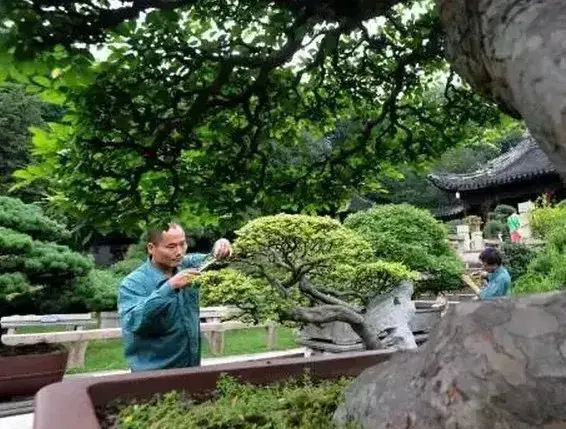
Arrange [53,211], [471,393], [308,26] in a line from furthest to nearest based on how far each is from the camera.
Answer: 1. [53,211]
2. [308,26]
3. [471,393]

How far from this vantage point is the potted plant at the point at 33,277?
17.2 feet

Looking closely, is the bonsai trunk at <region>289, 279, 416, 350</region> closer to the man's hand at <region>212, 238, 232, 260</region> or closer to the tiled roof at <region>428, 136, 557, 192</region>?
the man's hand at <region>212, 238, 232, 260</region>

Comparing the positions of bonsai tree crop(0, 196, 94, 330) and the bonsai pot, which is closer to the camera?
the bonsai pot

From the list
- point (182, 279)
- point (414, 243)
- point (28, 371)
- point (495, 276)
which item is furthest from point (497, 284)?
point (28, 371)

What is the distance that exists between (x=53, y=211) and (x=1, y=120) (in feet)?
51.3

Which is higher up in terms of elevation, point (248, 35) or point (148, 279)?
point (248, 35)

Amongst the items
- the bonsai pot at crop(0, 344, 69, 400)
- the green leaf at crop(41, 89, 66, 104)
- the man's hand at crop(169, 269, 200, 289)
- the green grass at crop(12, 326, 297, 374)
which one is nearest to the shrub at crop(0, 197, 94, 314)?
the bonsai pot at crop(0, 344, 69, 400)

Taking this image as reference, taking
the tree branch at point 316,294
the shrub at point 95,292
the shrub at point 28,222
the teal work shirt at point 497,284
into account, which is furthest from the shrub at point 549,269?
the shrub at point 95,292

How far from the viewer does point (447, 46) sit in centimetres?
139

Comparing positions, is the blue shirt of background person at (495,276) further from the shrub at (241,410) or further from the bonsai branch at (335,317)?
the shrub at (241,410)

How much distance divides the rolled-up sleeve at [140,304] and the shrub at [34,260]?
3.70 metres

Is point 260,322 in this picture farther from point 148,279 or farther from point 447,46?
point 447,46

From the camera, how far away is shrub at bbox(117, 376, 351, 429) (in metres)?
1.32

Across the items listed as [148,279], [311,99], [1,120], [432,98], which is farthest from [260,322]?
[1,120]
